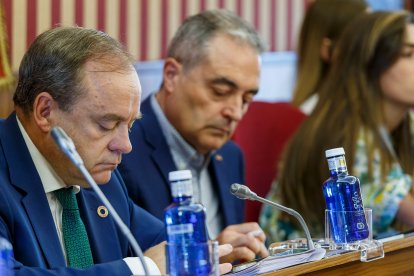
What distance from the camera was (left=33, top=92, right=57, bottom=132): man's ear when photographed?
6.61ft

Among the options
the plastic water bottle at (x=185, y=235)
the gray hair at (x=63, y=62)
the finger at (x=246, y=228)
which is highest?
A: the gray hair at (x=63, y=62)

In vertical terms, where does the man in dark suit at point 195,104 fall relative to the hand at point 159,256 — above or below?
above

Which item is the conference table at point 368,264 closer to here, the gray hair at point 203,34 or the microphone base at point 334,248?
the microphone base at point 334,248

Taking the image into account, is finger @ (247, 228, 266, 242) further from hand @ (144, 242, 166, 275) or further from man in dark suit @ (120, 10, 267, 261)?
hand @ (144, 242, 166, 275)

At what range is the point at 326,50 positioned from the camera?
390 centimetres

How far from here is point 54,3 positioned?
348cm

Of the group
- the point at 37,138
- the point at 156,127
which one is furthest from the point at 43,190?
Result: the point at 156,127

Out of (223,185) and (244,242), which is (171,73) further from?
(244,242)

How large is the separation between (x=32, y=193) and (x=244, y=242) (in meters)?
0.74

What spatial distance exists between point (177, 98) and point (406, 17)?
1119 mm

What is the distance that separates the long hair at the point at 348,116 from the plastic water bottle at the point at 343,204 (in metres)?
1.19


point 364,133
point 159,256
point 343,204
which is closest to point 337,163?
point 343,204

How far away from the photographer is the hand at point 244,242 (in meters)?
2.50

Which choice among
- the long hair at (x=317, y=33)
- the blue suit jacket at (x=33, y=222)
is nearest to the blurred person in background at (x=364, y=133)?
the long hair at (x=317, y=33)
